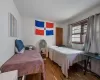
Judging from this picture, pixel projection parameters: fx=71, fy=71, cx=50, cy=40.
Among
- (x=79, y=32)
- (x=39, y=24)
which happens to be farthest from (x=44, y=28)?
(x=79, y=32)

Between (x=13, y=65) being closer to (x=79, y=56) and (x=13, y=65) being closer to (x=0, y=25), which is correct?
(x=0, y=25)

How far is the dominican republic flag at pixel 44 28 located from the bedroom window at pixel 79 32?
132 cm

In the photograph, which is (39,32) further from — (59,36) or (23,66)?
(23,66)

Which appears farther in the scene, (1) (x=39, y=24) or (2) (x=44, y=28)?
(2) (x=44, y=28)

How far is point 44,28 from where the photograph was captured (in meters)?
4.23

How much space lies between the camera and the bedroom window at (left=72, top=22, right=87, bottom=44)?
10.2 feet

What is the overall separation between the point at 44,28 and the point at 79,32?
6.41 feet

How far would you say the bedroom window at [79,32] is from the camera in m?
3.10

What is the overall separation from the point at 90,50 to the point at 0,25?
2712 millimetres

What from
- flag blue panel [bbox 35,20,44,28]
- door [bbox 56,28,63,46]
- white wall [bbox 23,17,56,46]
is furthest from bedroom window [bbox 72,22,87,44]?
white wall [bbox 23,17,56,46]

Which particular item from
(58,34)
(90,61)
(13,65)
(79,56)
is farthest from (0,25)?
(58,34)

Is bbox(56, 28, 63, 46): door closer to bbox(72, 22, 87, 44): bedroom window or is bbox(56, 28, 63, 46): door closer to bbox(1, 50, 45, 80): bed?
bbox(72, 22, 87, 44): bedroom window

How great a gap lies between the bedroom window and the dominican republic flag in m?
1.32

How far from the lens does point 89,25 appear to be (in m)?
2.57
